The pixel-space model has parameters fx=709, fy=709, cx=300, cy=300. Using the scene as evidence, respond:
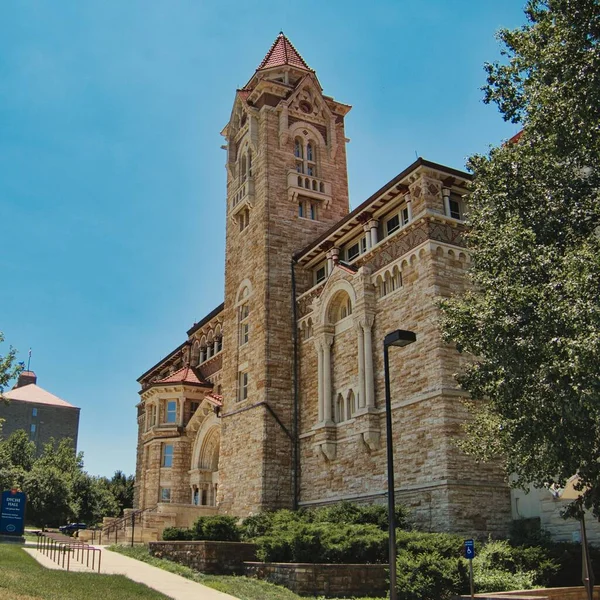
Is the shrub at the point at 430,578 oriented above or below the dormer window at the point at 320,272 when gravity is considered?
below

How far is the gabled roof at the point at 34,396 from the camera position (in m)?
91.0

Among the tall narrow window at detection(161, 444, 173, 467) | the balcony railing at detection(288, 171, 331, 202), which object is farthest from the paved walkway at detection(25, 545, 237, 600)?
the balcony railing at detection(288, 171, 331, 202)

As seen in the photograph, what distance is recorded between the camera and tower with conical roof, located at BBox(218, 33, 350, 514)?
100 ft

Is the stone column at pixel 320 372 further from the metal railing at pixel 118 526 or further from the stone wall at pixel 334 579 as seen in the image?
the metal railing at pixel 118 526

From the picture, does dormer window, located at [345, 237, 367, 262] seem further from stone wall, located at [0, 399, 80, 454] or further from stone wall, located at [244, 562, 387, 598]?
stone wall, located at [0, 399, 80, 454]

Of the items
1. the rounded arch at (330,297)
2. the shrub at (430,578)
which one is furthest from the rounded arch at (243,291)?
the shrub at (430,578)

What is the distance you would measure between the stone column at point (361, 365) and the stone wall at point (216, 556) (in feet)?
22.8

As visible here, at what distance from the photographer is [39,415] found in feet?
300

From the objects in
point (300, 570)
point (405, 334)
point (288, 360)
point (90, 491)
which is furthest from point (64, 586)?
point (90, 491)

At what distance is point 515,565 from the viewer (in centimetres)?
1873

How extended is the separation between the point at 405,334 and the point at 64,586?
9.29 meters

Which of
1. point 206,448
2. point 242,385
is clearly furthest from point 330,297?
point 206,448

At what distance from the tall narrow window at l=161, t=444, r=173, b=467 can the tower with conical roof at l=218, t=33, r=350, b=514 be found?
30.8ft

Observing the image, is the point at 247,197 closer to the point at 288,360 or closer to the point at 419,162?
the point at 288,360
